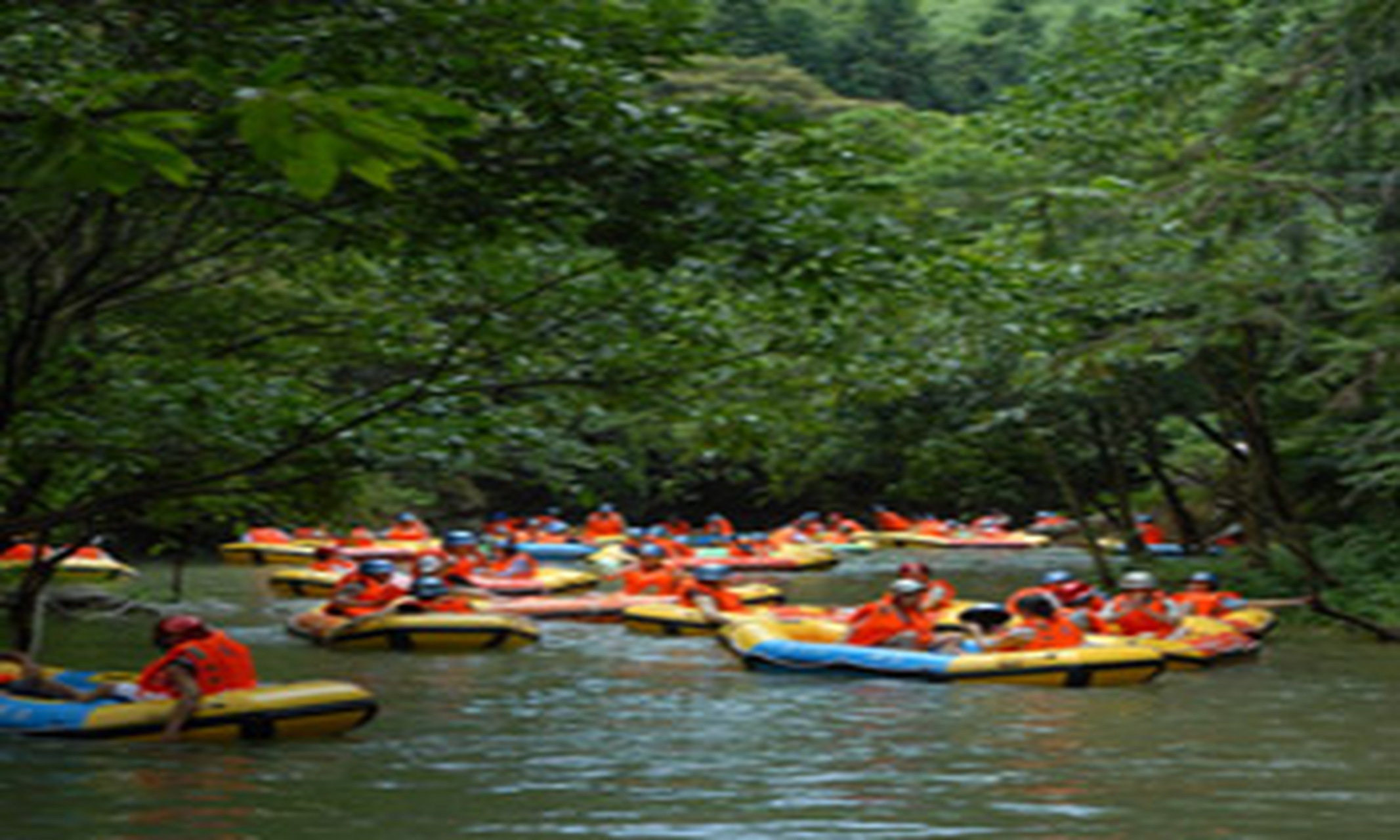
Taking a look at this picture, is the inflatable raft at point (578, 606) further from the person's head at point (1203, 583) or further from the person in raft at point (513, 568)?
the person's head at point (1203, 583)

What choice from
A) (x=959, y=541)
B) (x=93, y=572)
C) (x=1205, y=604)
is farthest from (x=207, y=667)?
(x=959, y=541)

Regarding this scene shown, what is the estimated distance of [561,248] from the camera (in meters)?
9.40

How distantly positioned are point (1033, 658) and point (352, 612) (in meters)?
7.12

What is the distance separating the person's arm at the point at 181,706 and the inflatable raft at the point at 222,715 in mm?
32

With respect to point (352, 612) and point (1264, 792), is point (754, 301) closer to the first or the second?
point (1264, 792)

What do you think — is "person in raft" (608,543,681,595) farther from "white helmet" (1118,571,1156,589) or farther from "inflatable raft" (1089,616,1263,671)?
"inflatable raft" (1089,616,1263,671)

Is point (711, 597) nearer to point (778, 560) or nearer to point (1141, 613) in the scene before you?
point (1141, 613)

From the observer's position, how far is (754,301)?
9359 millimetres

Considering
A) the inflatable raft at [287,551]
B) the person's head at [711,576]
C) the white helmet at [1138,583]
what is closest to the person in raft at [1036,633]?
the white helmet at [1138,583]

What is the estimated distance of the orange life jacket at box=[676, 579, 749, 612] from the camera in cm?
1762

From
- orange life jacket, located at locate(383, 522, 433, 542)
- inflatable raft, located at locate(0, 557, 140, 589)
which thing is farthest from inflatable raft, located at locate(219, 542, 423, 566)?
inflatable raft, located at locate(0, 557, 140, 589)

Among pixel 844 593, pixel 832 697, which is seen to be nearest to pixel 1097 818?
pixel 832 697

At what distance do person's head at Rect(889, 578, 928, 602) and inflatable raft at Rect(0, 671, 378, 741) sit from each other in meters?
5.31

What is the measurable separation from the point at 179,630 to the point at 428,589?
6738 mm
